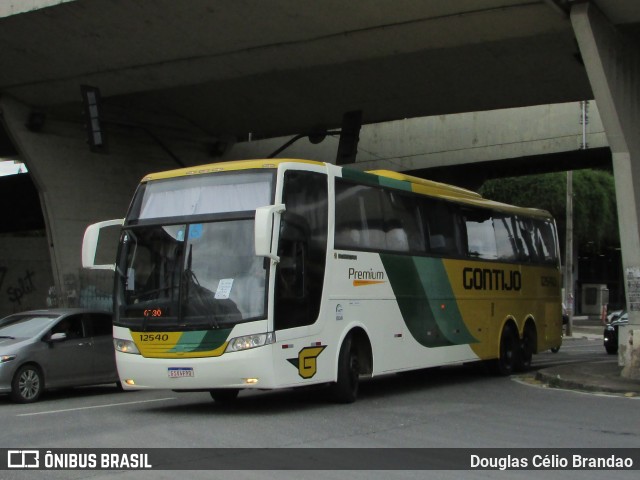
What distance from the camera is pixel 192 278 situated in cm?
1168

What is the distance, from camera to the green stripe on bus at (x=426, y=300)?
1442cm

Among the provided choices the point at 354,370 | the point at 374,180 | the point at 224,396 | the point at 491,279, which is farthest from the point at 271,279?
the point at 491,279

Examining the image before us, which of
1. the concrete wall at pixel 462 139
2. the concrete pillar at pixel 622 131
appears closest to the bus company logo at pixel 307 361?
the concrete pillar at pixel 622 131

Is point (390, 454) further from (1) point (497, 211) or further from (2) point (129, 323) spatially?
(1) point (497, 211)

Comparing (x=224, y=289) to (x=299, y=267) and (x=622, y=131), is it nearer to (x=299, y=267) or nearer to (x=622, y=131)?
(x=299, y=267)

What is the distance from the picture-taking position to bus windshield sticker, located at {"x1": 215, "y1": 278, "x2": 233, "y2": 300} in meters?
11.5

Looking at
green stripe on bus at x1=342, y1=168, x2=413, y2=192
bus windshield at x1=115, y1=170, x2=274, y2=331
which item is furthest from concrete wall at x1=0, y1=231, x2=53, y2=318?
bus windshield at x1=115, y1=170, x2=274, y2=331

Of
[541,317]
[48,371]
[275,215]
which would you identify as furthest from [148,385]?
[541,317]

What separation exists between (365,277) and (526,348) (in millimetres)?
7441

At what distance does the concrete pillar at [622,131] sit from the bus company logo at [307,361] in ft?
21.4

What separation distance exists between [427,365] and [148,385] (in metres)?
5.44

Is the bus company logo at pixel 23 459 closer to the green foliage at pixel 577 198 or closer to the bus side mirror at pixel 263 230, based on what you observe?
the bus side mirror at pixel 263 230

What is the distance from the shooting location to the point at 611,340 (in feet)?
86.4

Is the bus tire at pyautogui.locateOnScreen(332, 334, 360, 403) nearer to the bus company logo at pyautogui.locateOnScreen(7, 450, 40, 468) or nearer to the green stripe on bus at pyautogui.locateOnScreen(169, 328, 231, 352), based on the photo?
the green stripe on bus at pyautogui.locateOnScreen(169, 328, 231, 352)
